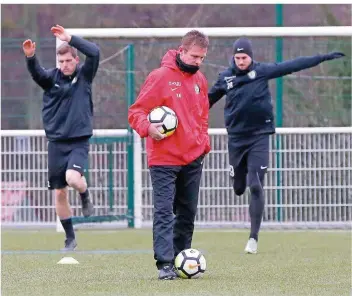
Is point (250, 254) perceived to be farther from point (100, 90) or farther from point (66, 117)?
point (100, 90)

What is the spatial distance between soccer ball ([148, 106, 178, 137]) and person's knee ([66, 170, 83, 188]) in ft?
9.80

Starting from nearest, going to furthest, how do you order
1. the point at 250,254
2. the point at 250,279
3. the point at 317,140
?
the point at 250,279 → the point at 250,254 → the point at 317,140

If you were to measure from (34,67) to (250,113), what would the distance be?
2.11m

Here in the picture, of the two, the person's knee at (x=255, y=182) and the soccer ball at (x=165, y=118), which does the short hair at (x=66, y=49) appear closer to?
the person's knee at (x=255, y=182)

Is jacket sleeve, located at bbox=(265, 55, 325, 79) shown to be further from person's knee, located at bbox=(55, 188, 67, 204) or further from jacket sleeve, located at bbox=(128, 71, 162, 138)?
jacket sleeve, located at bbox=(128, 71, 162, 138)

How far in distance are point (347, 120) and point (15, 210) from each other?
14.5 feet

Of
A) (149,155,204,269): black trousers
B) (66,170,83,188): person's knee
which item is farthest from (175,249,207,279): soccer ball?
(66,170,83,188): person's knee

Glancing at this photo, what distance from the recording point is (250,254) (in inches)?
445

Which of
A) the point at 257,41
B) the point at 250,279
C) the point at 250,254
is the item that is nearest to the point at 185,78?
the point at 250,279

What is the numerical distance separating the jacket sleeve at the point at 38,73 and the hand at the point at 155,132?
320 cm

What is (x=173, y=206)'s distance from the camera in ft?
30.4

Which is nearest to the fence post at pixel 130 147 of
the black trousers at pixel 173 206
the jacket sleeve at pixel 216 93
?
the jacket sleeve at pixel 216 93

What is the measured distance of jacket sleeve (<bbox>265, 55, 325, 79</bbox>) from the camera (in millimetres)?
11219

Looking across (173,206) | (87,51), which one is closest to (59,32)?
(87,51)
